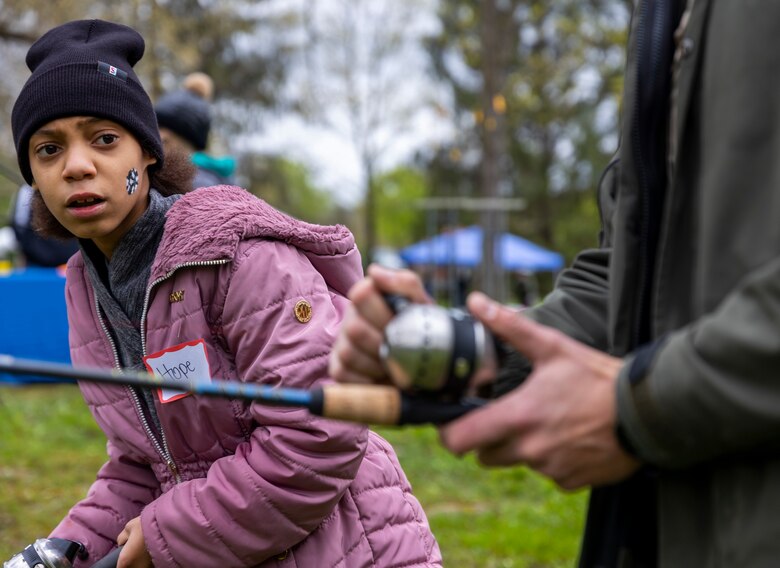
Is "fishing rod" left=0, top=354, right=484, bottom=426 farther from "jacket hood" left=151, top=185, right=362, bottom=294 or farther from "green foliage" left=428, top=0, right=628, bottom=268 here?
"green foliage" left=428, top=0, right=628, bottom=268

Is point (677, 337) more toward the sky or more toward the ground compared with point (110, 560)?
more toward the sky

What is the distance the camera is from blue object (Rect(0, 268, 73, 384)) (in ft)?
27.0

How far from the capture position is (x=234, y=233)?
6.57 feet

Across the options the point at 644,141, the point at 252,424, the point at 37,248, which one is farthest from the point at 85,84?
the point at 37,248

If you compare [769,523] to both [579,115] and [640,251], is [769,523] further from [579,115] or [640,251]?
[579,115]

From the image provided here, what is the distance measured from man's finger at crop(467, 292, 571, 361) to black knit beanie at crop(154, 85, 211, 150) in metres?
4.27

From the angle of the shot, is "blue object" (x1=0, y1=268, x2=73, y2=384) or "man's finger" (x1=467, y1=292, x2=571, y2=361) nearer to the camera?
"man's finger" (x1=467, y1=292, x2=571, y2=361)

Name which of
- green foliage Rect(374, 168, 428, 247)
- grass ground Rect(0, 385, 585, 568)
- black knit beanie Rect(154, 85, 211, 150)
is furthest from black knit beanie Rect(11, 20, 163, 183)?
green foliage Rect(374, 168, 428, 247)

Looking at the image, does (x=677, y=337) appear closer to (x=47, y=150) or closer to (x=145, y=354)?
(x=145, y=354)

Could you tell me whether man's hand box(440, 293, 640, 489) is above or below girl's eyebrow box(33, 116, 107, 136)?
below

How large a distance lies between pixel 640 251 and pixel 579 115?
106 ft

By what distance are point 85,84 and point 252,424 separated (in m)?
0.90

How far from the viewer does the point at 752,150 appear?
3.74ft

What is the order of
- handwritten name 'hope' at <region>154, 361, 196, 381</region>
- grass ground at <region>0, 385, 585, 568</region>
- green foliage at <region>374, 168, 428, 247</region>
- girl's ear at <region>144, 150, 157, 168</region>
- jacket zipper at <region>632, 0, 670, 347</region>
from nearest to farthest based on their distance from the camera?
jacket zipper at <region>632, 0, 670, 347</region>
handwritten name 'hope' at <region>154, 361, 196, 381</region>
girl's ear at <region>144, 150, 157, 168</region>
grass ground at <region>0, 385, 585, 568</region>
green foliage at <region>374, 168, 428, 247</region>
